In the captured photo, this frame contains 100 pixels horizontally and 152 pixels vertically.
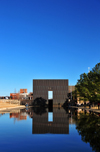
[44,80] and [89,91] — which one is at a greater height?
[44,80]

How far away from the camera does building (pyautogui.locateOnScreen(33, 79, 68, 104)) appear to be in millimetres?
103838

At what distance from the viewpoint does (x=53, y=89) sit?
105 meters

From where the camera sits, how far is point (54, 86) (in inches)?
4156

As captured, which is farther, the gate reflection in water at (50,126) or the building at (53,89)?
the building at (53,89)

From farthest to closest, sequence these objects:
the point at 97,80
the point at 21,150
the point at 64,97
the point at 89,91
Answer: the point at 64,97 < the point at 89,91 < the point at 97,80 < the point at 21,150

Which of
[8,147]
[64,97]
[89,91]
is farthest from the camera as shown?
[64,97]

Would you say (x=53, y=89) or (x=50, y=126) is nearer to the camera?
(x=50, y=126)

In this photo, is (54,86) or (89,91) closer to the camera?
(89,91)

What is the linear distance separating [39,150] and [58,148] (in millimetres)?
1068

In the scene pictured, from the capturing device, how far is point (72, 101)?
107625 millimetres

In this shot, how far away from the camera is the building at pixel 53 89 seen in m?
104

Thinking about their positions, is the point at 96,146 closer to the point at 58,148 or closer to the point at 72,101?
the point at 58,148

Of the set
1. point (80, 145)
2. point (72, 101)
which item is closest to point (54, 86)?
point (72, 101)

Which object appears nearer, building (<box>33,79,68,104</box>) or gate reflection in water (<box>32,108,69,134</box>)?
gate reflection in water (<box>32,108,69,134</box>)
